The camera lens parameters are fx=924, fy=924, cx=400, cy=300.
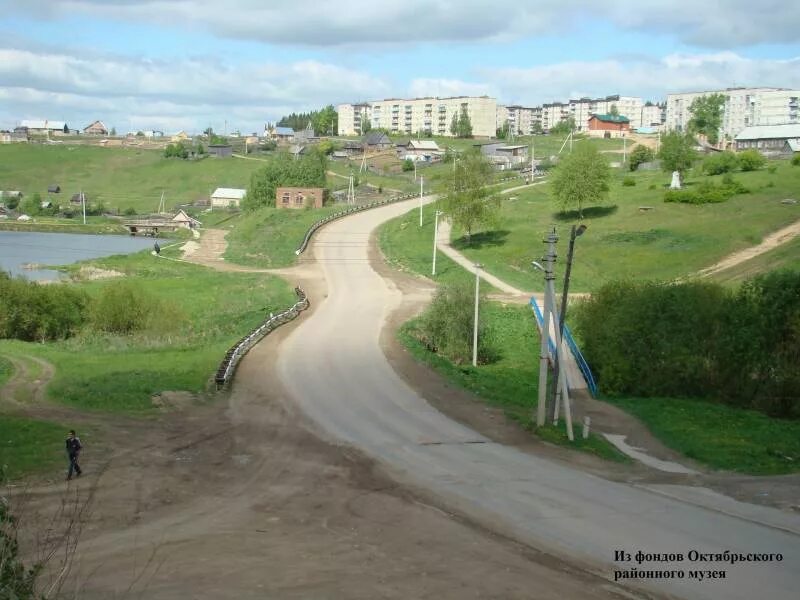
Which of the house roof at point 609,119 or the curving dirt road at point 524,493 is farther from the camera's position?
the house roof at point 609,119

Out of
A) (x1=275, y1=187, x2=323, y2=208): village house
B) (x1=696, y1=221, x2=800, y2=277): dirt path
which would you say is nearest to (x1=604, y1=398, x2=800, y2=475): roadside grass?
(x1=696, y1=221, x2=800, y2=277): dirt path

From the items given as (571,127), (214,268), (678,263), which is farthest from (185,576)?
(571,127)

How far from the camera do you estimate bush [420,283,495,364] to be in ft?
121

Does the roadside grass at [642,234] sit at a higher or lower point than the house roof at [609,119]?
lower

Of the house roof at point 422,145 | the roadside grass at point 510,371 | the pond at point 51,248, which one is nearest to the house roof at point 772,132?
the house roof at point 422,145

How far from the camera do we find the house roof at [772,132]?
126m

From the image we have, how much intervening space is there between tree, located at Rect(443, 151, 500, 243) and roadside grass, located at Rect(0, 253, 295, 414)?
15.7 metres

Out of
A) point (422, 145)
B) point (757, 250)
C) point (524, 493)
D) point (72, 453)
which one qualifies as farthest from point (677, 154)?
point (72, 453)

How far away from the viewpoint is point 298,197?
99812 millimetres

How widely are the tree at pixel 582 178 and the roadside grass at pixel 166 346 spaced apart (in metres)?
27.0

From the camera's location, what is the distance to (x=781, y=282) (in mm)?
29375

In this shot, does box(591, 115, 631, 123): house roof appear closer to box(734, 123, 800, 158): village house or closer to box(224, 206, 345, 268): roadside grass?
box(734, 123, 800, 158): village house

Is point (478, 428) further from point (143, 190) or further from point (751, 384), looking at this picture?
point (143, 190)

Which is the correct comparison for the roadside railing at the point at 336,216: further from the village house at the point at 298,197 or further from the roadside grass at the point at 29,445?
the roadside grass at the point at 29,445
